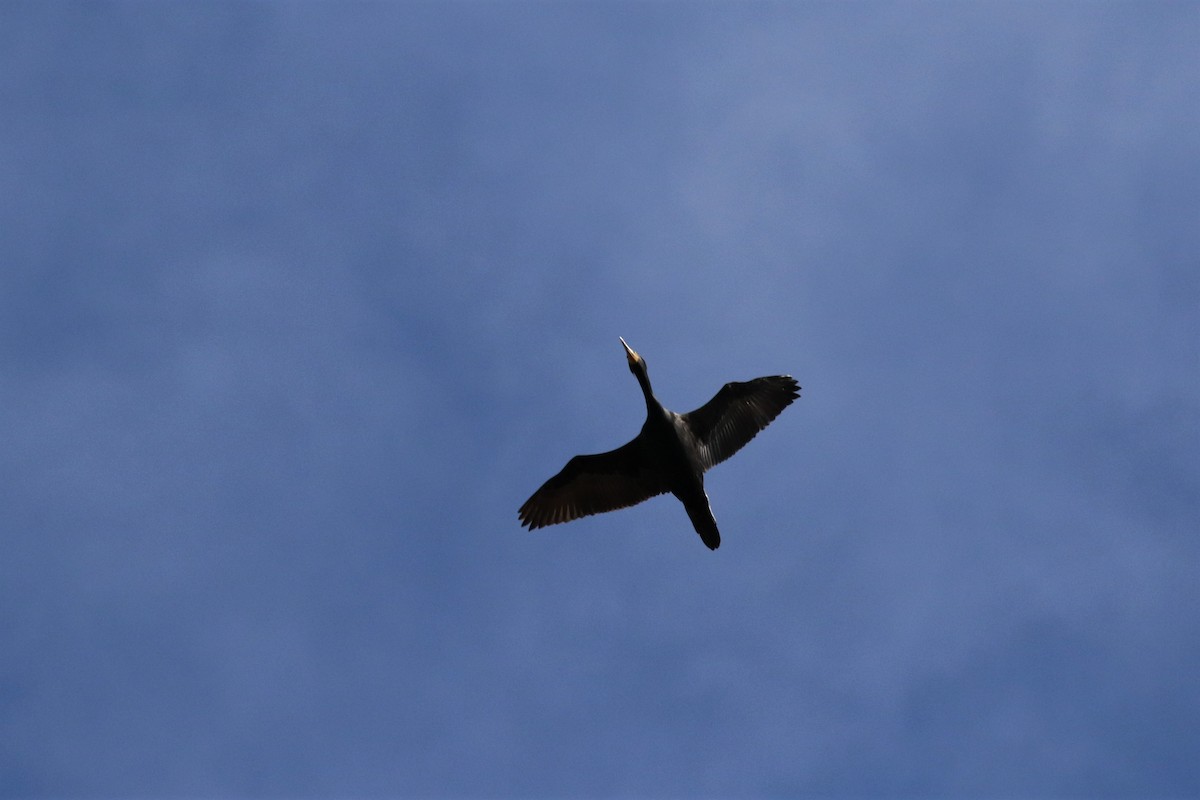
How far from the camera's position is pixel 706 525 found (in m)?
21.1

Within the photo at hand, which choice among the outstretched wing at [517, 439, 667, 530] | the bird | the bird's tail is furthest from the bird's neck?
the bird's tail

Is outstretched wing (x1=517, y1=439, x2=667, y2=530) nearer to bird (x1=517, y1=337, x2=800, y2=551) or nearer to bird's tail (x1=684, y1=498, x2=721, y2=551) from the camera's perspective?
bird (x1=517, y1=337, x2=800, y2=551)

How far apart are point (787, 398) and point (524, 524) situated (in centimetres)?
588

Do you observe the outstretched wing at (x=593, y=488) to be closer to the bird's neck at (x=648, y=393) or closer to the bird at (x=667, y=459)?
the bird at (x=667, y=459)

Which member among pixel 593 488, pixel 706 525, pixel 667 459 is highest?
pixel 593 488

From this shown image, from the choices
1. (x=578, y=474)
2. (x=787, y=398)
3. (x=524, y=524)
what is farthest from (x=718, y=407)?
(x=524, y=524)

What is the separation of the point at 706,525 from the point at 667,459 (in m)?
1.43

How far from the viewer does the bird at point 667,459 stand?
21047mm

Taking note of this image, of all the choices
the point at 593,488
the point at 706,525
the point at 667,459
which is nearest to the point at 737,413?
the point at 667,459

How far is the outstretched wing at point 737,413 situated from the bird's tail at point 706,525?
1055mm

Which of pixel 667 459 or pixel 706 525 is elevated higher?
pixel 667 459

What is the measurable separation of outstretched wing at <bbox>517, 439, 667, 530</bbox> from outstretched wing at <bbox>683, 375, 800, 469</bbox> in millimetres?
1262

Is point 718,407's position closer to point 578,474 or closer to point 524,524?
point 578,474

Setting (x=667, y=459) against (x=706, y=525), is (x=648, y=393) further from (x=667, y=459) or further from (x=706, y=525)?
(x=706, y=525)
